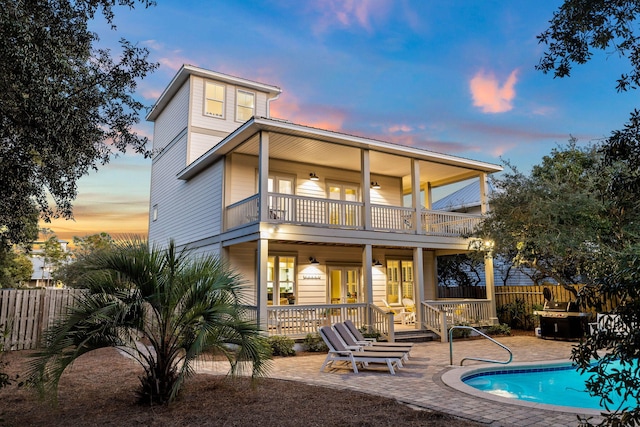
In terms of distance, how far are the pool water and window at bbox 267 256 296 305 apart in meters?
7.75

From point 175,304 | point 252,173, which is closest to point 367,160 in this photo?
point 252,173

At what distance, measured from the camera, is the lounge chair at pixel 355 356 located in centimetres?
922

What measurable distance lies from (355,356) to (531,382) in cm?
373

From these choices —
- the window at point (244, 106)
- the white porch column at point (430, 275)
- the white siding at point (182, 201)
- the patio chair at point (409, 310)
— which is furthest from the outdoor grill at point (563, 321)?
the window at point (244, 106)

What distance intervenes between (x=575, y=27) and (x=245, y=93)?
15805 mm

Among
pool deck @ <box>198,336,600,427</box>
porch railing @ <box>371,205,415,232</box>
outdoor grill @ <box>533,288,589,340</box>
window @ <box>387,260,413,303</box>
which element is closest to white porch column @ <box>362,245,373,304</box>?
porch railing @ <box>371,205,415,232</box>

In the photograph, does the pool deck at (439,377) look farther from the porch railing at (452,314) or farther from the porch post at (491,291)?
the porch post at (491,291)

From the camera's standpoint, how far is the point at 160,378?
643 cm

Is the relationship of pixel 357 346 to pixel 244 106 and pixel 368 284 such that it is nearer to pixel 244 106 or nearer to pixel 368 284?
pixel 368 284

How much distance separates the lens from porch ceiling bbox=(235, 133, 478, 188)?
551 inches

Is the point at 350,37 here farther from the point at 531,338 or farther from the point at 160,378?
the point at 160,378

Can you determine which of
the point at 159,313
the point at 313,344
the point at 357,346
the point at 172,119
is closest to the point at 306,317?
the point at 313,344

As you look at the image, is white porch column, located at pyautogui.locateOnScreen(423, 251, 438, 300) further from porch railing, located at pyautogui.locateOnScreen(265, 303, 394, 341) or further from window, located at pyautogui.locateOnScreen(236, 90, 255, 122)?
window, located at pyautogui.locateOnScreen(236, 90, 255, 122)

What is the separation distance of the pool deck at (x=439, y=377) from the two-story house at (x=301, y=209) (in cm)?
190
